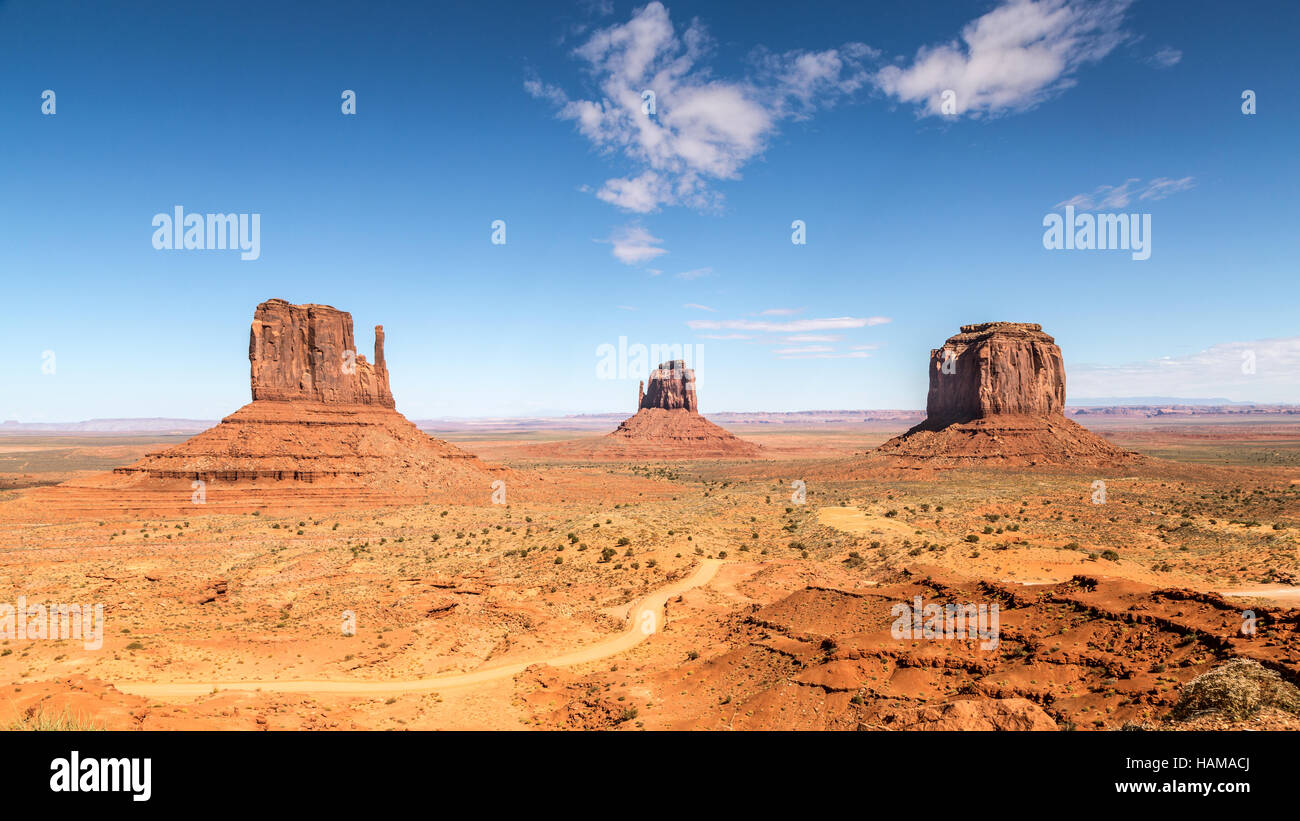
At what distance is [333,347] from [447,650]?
59171 mm

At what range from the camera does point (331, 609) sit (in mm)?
26625

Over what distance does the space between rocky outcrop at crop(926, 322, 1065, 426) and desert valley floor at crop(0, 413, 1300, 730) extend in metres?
36.1

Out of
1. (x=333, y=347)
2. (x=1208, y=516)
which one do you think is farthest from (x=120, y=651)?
(x=1208, y=516)

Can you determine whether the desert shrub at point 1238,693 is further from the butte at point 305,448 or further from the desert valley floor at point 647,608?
the butte at point 305,448

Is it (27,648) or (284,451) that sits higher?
(284,451)

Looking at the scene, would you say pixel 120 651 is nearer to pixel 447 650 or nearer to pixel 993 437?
pixel 447 650

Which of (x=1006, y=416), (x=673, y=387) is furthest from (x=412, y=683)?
(x=673, y=387)

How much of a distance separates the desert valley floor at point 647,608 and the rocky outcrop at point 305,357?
15913mm

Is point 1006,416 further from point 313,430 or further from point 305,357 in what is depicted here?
point 305,357

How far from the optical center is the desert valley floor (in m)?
13.7

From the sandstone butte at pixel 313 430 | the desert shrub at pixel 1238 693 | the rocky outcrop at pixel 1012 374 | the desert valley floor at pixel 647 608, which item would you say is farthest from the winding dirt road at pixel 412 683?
the rocky outcrop at pixel 1012 374

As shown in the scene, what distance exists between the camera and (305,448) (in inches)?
2495

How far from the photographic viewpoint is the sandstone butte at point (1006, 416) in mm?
82188

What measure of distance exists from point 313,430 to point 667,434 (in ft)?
330
